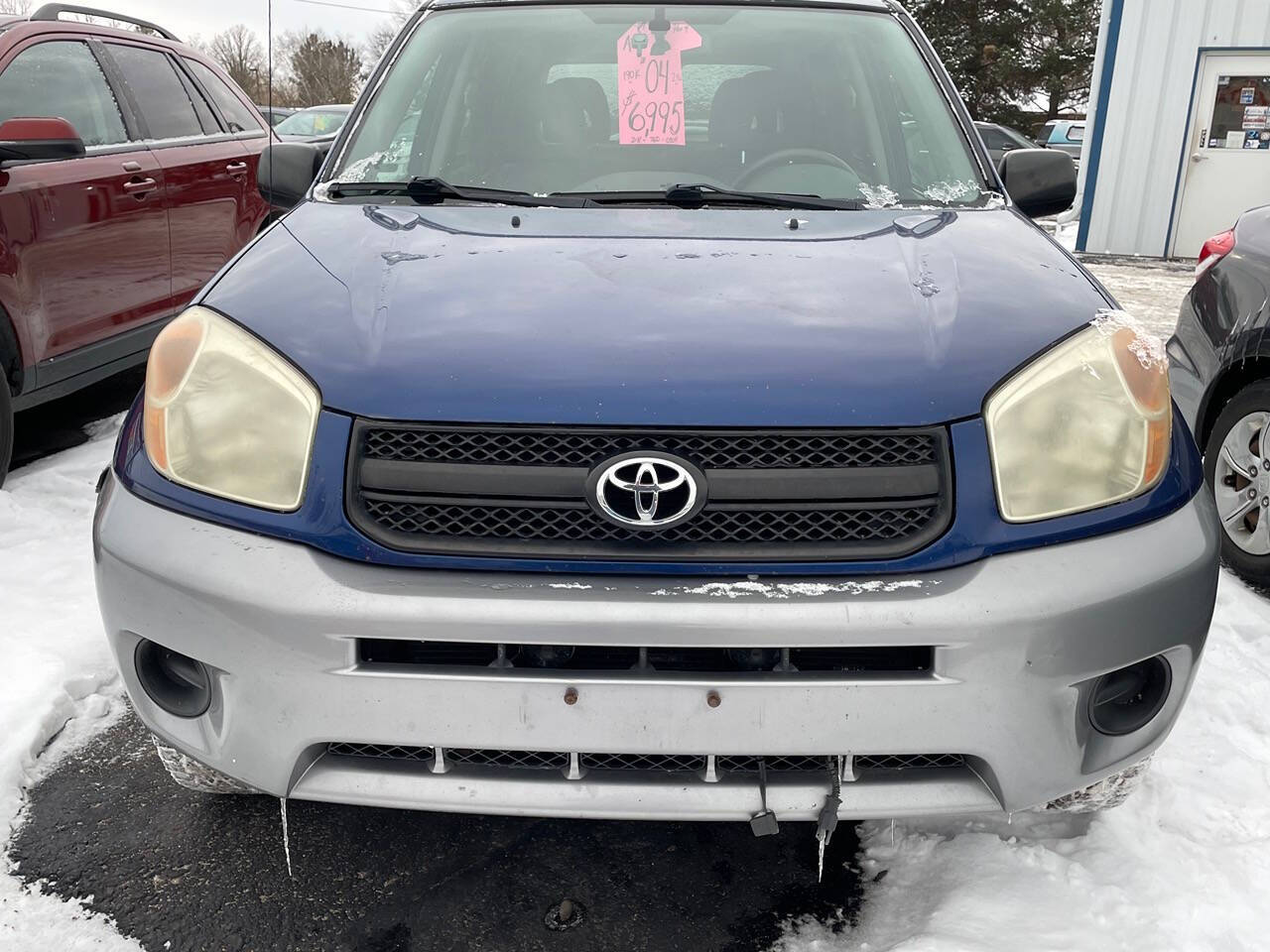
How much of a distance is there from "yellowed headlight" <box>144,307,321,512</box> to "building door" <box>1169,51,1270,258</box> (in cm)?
1199

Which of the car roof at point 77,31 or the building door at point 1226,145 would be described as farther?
the building door at point 1226,145

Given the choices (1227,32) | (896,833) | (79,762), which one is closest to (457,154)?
(79,762)

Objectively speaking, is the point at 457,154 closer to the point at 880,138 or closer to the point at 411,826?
the point at 880,138

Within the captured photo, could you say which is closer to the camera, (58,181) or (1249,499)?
(1249,499)

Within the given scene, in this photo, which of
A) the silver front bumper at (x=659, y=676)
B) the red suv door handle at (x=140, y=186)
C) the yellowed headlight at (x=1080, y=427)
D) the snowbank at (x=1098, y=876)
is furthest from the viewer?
the red suv door handle at (x=140, y=186)

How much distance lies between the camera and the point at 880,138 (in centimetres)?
269

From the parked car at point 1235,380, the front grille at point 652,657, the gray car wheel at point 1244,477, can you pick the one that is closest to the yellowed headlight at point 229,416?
the front grille at point 652,657

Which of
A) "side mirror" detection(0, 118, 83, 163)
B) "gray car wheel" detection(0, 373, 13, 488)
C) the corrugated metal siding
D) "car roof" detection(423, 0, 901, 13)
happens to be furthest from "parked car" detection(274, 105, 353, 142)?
"car roof" detection(423, 0, 901, 13)

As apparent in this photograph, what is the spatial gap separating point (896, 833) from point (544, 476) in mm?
1115

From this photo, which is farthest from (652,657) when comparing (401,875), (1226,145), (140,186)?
(1226,145)

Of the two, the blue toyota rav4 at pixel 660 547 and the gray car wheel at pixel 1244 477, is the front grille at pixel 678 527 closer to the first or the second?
the blue toyota rav4 at pixel 660 547

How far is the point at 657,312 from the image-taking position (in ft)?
5.98

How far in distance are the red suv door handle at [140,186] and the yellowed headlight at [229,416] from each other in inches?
124

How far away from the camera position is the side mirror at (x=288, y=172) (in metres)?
2.84
